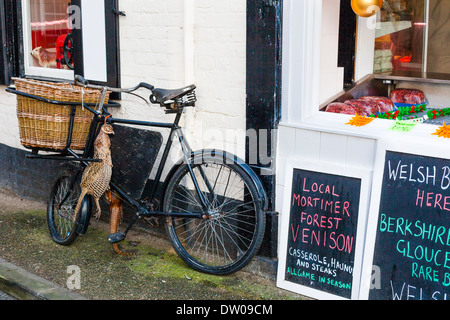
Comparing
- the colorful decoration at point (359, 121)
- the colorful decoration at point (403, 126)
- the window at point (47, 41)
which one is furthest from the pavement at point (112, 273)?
the window at point (47, 41)

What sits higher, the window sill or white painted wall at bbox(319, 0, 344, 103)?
white painted wall at bbox(319, 0, 344, 103)

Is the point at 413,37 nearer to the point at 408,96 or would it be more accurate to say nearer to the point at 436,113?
the point at 408,96

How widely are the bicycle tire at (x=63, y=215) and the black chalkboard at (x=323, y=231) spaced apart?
6.76 feet

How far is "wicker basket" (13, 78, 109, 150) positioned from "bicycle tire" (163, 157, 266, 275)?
1022mm

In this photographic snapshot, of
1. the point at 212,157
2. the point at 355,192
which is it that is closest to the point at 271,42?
the point at 212,157

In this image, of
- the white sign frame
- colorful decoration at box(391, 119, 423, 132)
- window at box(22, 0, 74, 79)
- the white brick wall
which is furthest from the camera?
window at box(22, 0, 74, 79)

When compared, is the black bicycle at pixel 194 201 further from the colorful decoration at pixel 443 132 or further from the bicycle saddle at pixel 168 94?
the colorful decoration at pixel 443 132

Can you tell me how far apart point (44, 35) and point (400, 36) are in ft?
13.8

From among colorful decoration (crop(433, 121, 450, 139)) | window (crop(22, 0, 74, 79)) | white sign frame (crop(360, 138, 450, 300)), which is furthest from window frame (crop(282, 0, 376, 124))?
window (crop(22, 0, 74, 79))

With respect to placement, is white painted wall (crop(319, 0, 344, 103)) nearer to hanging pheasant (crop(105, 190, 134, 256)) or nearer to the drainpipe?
the drainpipe

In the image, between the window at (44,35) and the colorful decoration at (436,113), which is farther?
the window at (44,35)

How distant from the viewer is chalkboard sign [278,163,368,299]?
13.5ft

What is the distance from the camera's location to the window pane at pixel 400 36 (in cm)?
639

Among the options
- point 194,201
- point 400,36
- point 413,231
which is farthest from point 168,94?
point 400,36
